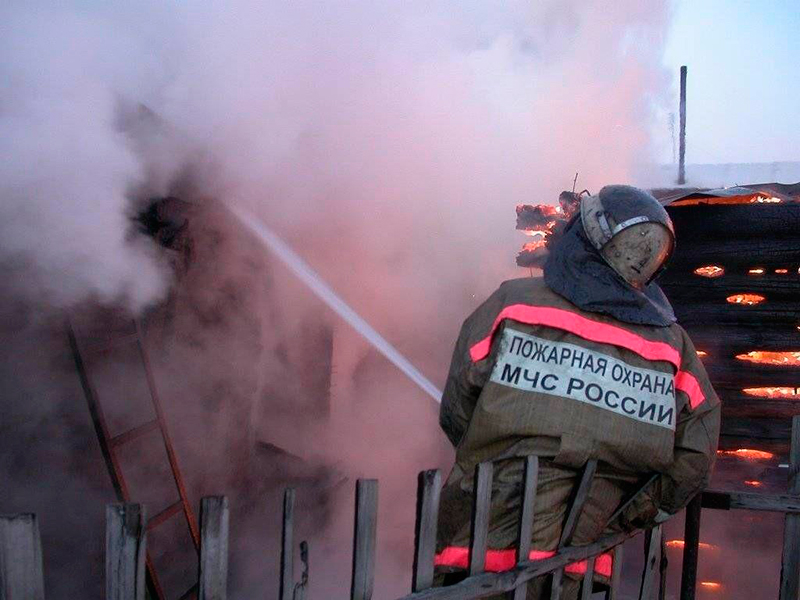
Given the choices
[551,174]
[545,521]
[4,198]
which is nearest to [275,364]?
[4,198]

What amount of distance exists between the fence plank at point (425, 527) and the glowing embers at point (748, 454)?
415 centimetres

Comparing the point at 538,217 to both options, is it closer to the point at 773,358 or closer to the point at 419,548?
the point at 773,358

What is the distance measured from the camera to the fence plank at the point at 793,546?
133 inches

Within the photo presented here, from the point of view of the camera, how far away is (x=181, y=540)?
468 centimetres

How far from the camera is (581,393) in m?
2.51

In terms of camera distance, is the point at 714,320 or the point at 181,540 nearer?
the point at 181,540

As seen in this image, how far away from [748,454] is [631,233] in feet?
12.4

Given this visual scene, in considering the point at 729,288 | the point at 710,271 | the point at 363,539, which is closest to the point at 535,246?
the point at 710,271

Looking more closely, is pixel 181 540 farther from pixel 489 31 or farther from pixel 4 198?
pixel 489 31

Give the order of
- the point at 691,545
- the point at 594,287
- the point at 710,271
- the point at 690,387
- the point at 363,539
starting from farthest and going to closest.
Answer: the point at 710,271 < the point at 691,545 < the point at 690,387 < the point at 594,287 < the point at 363,539

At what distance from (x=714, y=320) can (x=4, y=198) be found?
191 inches

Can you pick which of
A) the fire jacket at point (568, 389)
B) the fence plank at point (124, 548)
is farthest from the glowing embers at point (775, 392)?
the fence plank at point (124, 548)

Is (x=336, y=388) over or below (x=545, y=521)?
below

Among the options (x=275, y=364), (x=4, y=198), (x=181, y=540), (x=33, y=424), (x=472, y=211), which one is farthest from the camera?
(x=472, y=211)
